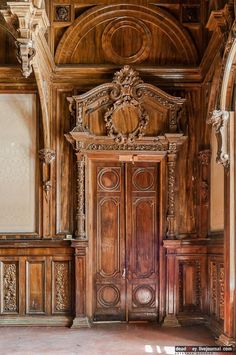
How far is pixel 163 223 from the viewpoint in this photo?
706 centimetres

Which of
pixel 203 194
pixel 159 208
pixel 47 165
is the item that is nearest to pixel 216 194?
pixel 203 194

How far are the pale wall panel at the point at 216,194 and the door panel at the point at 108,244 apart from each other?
1.21m

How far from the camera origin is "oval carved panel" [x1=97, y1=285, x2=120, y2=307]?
7.09 m

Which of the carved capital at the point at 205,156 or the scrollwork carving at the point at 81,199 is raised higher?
the carved capital at the point at 205,156

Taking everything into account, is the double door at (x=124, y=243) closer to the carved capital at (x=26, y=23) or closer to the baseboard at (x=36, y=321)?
the baseboard at (x=36, y=321)

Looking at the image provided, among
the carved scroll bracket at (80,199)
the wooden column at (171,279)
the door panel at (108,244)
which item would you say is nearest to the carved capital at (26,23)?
the carved scroll bracket at (80,199)

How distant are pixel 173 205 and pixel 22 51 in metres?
2.88

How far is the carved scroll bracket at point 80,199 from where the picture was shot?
6898 millimetres

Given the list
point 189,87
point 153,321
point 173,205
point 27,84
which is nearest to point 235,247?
point 173,205

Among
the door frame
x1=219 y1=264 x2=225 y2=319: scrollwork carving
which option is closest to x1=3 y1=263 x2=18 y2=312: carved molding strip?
the door frame

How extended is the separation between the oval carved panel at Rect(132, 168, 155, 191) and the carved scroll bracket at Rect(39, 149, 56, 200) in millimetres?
Answer: 1134

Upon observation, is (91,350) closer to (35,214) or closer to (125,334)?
(125,334)

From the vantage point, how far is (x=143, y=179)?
7199 mm

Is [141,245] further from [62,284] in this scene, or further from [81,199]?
[62,284]
